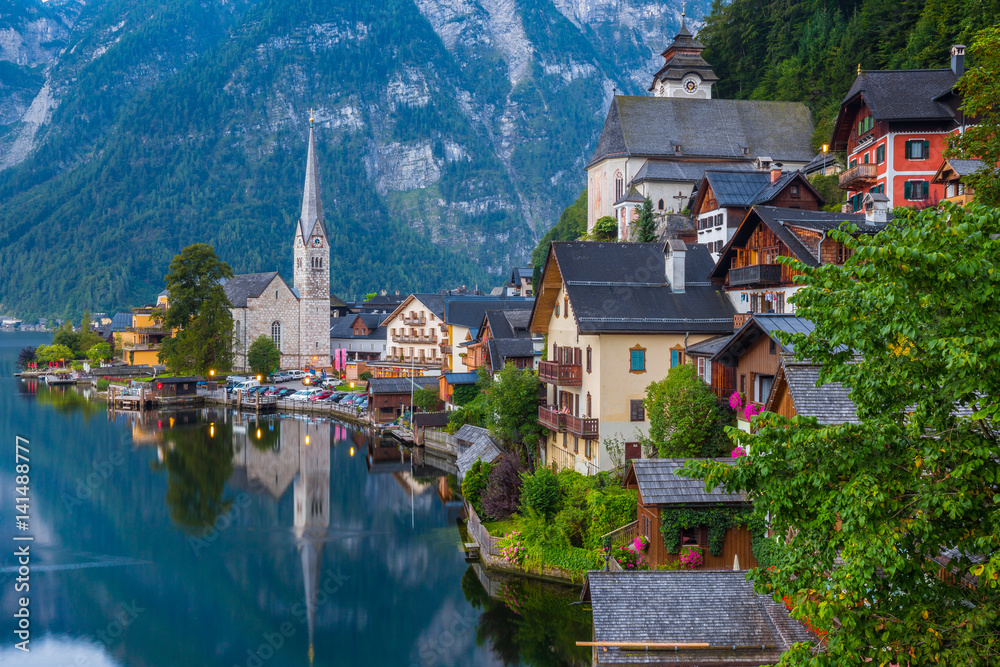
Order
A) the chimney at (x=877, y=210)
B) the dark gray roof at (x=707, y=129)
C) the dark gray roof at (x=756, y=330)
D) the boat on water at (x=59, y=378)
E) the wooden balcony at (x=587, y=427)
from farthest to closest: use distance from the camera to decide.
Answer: the boat on water at (x=59, y=378) → the dark gray roof at (x=707, y=129) → the chimney at (x=877, y=210) → the wooden balcony at (x=587, y=427) → the dark gray roof at (x=756, y=330)

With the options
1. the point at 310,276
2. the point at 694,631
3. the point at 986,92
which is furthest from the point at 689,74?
the point at 694,631

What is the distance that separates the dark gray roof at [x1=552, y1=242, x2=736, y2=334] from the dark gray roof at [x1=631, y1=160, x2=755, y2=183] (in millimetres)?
31658

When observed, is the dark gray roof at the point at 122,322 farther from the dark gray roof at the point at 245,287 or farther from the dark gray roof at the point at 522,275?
the dark gray roof at the point at 522,275

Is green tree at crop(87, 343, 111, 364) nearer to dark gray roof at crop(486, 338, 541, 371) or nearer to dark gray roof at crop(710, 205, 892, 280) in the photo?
dark gray roof at crop(486, 338, 541, 371)

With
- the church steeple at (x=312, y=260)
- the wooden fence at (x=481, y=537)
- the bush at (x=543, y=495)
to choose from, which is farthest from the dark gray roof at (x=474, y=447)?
the church steeple at (x=312, y=260)

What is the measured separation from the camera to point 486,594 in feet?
91.7

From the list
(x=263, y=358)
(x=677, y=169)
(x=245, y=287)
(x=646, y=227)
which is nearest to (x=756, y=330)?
(x=646, y=227)

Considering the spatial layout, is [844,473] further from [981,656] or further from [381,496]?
[381,496]

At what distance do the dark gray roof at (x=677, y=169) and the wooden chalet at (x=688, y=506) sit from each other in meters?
46.2

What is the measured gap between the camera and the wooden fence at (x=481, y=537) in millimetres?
29500

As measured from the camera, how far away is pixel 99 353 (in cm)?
11088

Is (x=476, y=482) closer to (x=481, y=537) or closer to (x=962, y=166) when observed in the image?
(x=481, y=537)

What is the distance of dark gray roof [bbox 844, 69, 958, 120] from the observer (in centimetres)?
4169

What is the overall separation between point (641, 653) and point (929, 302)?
33.2 ft
